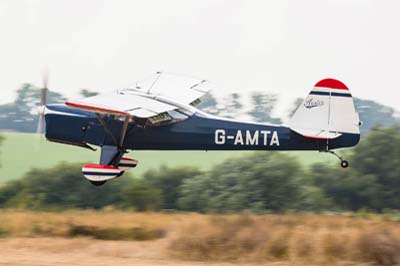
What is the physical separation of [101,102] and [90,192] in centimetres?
1950

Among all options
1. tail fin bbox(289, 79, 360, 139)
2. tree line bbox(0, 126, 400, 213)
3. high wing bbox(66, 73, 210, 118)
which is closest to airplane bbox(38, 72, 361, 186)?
tail fin bbox(289, 79, 360, 139)

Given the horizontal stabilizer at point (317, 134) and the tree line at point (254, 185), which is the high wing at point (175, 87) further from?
the tree line at point (254, 185)

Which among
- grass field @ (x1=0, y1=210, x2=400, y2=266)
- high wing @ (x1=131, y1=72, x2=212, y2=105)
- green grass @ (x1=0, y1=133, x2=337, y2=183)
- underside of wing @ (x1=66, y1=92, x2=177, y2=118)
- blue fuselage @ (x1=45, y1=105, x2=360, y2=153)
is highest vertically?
high wing @ (x1=131, y1=72, x2=212, y2=105)

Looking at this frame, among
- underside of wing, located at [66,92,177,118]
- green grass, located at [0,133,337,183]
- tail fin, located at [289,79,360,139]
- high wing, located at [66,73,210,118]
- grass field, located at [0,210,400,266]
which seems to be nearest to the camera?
grass field, located at [0,210,400,266]

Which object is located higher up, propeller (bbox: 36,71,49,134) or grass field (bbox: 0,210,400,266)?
propeller (bbox: 36,71,49,134)

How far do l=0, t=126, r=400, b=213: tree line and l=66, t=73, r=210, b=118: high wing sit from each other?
9.31 m

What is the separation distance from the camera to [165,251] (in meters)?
18.0

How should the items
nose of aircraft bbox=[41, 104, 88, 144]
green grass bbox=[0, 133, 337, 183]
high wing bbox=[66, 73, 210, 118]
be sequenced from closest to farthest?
1. high wing bbox=[66, 73, 210, 118]
2. nose of aircraft bbox=[41, 104, 88, 144]
3. green grass bbox=[0, 133, 337, 183]

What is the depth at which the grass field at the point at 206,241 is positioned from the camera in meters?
17.0

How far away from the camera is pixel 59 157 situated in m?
47.2

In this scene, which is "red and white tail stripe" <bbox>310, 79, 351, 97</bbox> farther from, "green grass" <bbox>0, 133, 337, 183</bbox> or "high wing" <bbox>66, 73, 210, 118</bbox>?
"green grass" <bbox>0, 133, 337, 183</bbox>

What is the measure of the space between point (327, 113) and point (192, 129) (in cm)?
323

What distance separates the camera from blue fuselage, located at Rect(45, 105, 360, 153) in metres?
22.0

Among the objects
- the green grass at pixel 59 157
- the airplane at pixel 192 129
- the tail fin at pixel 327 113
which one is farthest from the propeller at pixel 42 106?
the green grass at pixel 59 157
